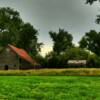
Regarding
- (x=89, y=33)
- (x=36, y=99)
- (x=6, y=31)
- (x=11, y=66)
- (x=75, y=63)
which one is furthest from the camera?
(x=89, y=33)

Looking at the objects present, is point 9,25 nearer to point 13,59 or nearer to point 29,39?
point 29,39

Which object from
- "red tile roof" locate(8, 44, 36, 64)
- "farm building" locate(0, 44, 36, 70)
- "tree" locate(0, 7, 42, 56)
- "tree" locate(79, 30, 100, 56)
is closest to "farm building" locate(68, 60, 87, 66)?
"farm building" locate(0, 44, 36, 70)

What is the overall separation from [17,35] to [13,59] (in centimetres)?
1298

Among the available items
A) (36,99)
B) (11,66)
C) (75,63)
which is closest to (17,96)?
(36,99)

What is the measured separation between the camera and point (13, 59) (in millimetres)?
106188

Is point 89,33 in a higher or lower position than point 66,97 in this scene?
higher

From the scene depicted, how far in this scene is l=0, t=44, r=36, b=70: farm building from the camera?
10550 centimetres

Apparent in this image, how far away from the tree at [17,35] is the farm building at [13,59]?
11087mm

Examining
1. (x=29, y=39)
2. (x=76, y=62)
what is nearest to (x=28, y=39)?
(x=29, y=39)

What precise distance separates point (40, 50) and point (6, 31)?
11.7 meters

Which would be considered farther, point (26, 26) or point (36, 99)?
point (26, 26)

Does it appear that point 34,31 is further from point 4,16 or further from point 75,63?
point 75,63

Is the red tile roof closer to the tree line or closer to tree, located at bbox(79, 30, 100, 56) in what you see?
the tree line

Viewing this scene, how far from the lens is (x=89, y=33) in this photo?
144875mm
